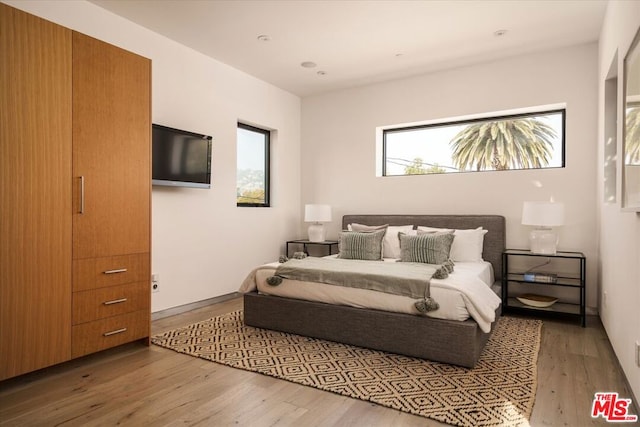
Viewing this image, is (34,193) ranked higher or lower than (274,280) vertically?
higher

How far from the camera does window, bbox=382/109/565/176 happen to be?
14.7 feet

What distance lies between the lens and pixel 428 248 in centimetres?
389

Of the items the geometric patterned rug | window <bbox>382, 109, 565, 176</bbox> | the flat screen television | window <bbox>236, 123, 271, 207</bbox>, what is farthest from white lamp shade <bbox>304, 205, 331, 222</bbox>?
the geometric patterned rug

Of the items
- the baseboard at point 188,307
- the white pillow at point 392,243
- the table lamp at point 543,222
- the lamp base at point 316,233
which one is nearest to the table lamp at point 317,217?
the lamp base at point 316,233

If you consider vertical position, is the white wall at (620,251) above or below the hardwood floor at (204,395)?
above

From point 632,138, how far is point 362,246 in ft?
8.56

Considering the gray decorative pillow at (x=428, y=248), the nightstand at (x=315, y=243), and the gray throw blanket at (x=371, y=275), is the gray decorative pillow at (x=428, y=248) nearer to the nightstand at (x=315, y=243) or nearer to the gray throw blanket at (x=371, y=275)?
the gray throw blanket at (x=371, y=275)

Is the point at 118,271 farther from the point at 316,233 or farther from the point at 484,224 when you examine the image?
the point at 484,224

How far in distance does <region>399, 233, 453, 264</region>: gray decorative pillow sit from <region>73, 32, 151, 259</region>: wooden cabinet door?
2386 millimetres

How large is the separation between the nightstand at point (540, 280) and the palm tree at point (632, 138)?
1.87m

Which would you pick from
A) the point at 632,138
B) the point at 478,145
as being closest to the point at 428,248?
the point at 478,145

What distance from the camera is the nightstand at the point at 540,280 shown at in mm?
3934

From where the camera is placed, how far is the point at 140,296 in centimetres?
310

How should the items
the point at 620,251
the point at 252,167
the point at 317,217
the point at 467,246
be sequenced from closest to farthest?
the point at 620,251
the point at 467,246
the point at 317,217
the point at 252,167
